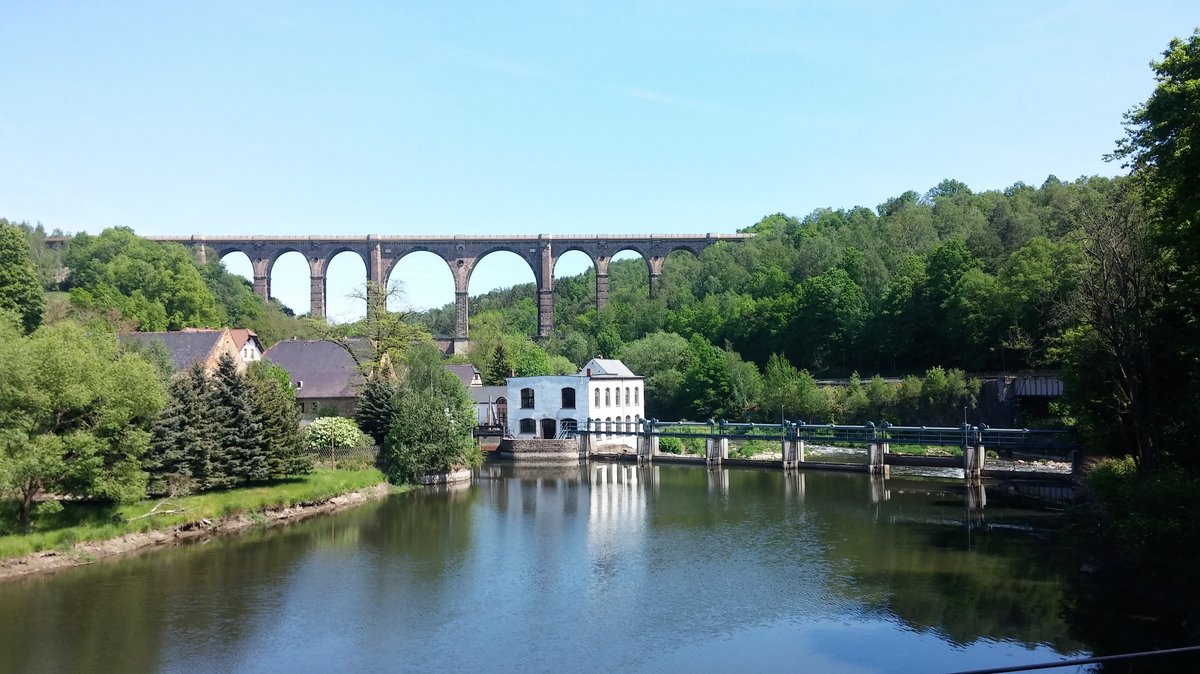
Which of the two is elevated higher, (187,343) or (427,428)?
(187,343)

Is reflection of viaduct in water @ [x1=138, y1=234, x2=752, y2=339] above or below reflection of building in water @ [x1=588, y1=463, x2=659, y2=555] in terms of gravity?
above

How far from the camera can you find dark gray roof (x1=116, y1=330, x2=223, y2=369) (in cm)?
4297

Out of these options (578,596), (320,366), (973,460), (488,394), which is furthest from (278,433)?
(973,460)

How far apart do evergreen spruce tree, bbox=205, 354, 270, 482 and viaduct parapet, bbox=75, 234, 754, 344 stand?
150ft

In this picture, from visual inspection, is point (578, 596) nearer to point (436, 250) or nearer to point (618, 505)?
point (618, 505)

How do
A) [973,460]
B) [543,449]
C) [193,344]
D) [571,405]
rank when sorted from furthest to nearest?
[571,405]
[543,449]
[193,344]
[973,460]

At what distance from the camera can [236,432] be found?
30.1 m

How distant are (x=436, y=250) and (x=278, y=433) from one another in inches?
1910

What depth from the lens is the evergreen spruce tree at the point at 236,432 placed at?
1171 inches

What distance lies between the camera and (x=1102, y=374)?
2369 cm

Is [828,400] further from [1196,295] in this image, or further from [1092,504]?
[1196,295]

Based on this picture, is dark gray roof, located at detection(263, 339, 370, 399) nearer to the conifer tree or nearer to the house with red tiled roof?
the house with red tiled roof

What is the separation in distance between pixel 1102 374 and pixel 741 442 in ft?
94.6

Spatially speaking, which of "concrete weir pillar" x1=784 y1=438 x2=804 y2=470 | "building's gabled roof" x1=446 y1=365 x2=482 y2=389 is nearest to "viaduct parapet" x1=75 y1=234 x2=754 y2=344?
"building's gabled roof" x1=446 y1=365 x2=482 y2=389
